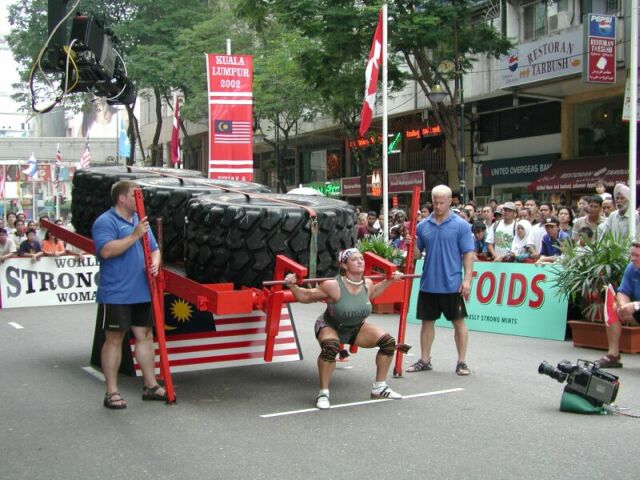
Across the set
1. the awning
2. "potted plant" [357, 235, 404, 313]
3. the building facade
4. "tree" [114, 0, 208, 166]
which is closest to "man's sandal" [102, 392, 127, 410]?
"potted plant" [357, 235, 404, 313]

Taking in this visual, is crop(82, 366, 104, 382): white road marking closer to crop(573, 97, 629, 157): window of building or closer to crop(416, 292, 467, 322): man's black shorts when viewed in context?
crop(416, 292, 467, 322): man's black shorts

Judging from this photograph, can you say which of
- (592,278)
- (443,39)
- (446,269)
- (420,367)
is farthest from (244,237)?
(443,39)

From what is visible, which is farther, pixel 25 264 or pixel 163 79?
pixel 163 79

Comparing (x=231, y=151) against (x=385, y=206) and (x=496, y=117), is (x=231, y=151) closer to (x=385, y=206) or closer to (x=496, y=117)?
(x=385, y=206)

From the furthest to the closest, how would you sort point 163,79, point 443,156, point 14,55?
point 14,55, point 163,79, point 443,156

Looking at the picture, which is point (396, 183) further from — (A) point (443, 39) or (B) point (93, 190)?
(B) point (93, 190)

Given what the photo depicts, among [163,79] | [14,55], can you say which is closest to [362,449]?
[163,79]

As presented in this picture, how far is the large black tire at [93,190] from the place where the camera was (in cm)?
878

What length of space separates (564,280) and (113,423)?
20.7ft

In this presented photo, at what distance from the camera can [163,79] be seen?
35.2 m

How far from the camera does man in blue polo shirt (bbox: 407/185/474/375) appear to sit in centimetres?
832

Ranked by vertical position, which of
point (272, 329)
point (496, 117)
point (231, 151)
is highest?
point (496, 117)

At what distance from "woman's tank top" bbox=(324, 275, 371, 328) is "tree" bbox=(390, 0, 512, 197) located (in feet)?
50.1

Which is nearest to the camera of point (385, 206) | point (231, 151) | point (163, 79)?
point (385, 206)
